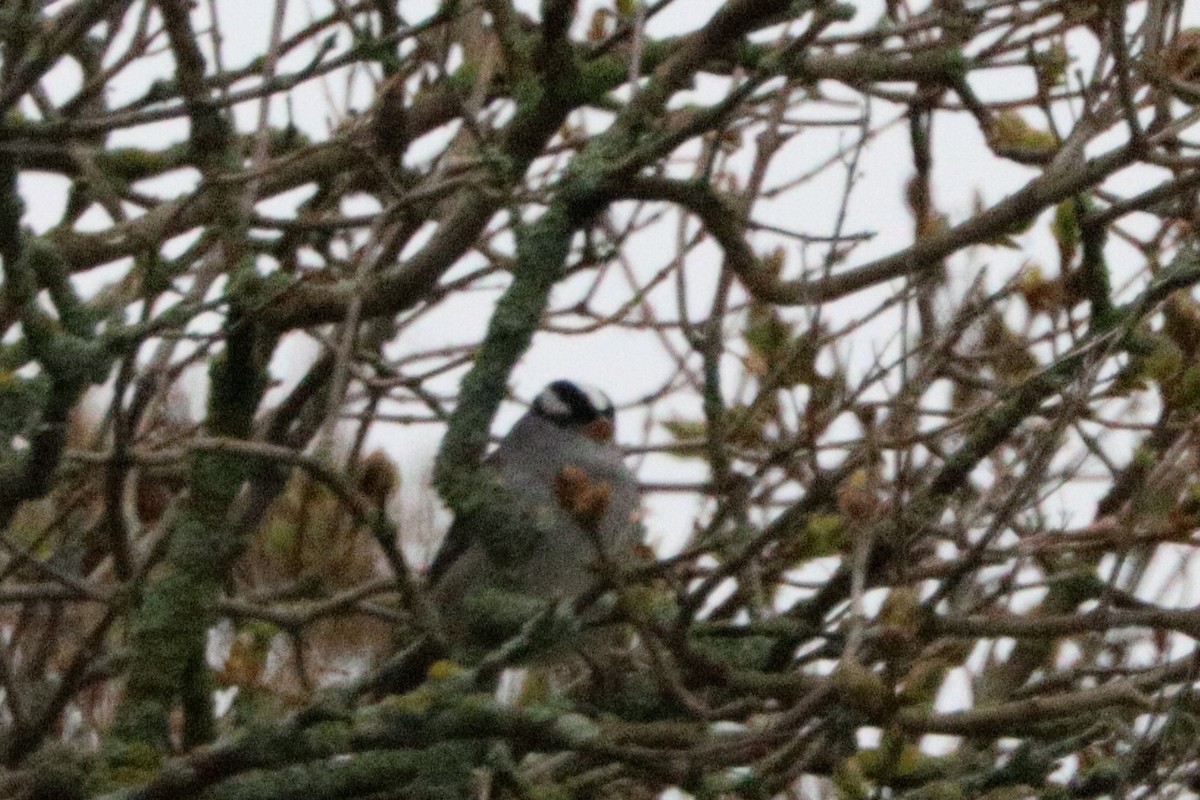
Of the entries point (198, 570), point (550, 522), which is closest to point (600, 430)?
point (198, 570)

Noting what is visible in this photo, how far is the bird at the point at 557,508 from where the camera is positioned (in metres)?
A: 2.68

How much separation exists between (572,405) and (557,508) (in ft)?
4.88

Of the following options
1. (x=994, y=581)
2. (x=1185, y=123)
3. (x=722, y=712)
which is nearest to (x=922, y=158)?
(x=1185, y=123)

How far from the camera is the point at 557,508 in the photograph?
15.0 feet

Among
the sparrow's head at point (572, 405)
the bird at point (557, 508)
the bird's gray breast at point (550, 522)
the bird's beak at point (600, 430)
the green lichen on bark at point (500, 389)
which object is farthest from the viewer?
the sparrow's head at point (572, 405)

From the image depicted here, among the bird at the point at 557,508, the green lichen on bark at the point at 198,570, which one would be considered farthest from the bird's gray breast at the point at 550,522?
the green lichen on bark at the point at 198,570

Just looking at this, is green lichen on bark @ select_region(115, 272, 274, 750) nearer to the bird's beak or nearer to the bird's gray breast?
the bird's gray breast

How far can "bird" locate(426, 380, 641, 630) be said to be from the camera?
8.80ft

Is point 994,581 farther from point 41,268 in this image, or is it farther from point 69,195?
point 69,195

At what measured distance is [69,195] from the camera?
14.0 ft

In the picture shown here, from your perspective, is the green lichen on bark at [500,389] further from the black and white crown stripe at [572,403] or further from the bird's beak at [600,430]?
the black and white crown stripe at [572,403]

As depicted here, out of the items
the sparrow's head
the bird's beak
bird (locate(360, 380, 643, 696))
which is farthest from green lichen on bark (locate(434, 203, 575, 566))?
the sparrow's head

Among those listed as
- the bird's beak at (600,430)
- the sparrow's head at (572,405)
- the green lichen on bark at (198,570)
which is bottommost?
the green lichen on bark at (198,570)

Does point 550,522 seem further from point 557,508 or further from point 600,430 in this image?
point 600,430
